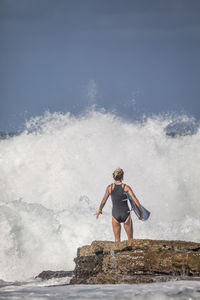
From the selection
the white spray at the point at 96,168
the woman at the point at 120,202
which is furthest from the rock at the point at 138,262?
the white spray at the point at 96,168

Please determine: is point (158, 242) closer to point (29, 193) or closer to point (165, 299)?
point (165, 299)

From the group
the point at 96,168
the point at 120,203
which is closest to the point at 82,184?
the point at 96,168

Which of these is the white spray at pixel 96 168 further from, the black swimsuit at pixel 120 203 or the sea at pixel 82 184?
the black swimsuit at pixel 120 203

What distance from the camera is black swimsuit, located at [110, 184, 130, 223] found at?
7474 mm

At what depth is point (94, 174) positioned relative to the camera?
755 inches

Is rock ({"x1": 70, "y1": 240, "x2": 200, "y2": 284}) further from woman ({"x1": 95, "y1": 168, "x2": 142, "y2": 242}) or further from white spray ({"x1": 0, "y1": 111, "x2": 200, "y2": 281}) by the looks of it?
white spray ({"x1": 0, "y1": 111, "x2": 200, "y2": 281})

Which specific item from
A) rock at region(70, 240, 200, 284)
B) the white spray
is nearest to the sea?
the white spray

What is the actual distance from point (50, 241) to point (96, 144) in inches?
364

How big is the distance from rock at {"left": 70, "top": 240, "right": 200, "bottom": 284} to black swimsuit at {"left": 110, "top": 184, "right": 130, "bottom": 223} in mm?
1184

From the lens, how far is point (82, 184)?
18.8m

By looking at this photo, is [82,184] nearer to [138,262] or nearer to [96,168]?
[96,168]

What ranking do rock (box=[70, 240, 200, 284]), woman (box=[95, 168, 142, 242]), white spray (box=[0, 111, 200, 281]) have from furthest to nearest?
1. white spray (box=[0, 111, 200, 281])
2. woman (box=[95, 168, 142, 242])
3. rock (box=[70, 240, 200, 284])

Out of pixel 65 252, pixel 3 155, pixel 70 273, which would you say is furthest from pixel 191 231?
pixel 3 155

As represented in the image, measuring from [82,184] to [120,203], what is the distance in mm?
11400
